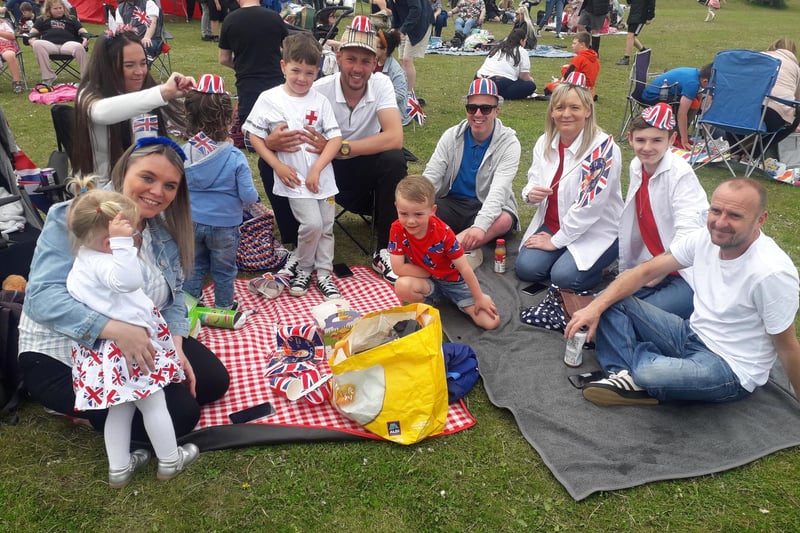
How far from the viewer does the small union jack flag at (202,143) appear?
3.61 meters

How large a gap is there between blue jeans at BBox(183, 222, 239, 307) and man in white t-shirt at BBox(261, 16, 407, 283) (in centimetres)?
76

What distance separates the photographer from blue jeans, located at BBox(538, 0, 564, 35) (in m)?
17.6

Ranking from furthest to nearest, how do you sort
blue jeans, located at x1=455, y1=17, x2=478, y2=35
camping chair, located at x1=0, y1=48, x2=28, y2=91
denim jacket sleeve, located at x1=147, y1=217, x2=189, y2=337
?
blue jeans, located at x1=455, y1=17, x2=478, y2=35, camping chair, located at x1=0, y1=48, x2=28, y2=91, denim jacket sleeve, located at x1=147, y1=217, x2=189, y2=337

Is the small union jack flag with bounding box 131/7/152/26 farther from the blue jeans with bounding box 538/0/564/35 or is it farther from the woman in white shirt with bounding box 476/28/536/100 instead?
the blue jeans with bounding box 538/0/564/35

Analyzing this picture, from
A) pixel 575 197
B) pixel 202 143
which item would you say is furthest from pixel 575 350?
pixel 202 143

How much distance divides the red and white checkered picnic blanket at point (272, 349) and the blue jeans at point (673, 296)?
1399mm

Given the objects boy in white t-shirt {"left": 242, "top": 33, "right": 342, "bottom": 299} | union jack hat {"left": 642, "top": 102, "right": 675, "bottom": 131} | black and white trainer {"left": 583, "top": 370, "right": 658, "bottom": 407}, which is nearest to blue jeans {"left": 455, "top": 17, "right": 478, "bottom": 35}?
boy in white t-shirt {"left": 242, "top": 33, "right": 342, "bottom": 299}

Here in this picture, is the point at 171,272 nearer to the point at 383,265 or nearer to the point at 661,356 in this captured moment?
the point at 383,265

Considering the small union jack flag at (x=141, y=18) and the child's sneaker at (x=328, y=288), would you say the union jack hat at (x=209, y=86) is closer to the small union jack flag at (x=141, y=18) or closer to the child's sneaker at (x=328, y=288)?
the child's sneaker at (x=328, y=288)

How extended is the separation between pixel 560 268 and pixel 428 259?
41.7 inches

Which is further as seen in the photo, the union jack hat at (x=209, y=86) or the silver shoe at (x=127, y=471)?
the union jack hat at (x=209, y=86)

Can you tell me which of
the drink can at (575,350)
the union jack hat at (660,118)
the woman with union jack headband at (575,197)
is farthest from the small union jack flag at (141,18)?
the drink can at (575,350)

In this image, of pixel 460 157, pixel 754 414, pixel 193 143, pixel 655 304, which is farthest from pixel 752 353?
pixel 193 143

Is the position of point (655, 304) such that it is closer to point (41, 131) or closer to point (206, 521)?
point (206, 521)
